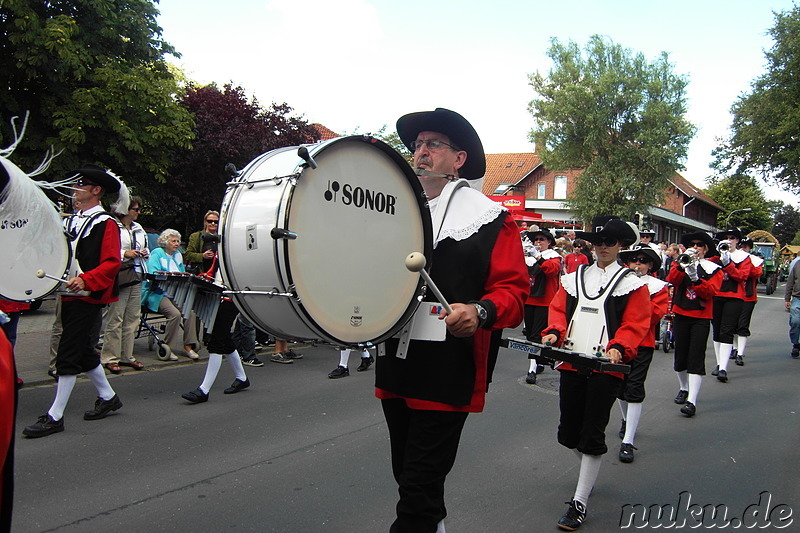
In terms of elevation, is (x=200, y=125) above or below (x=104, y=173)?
above

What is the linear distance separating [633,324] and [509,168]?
164ft

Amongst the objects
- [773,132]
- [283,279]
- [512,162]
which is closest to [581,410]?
[283,279]

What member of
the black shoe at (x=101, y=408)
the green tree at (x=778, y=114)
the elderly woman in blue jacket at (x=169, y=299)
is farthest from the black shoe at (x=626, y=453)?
the green tree at (x=778, y=114)

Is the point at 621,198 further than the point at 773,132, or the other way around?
the point at 621,198

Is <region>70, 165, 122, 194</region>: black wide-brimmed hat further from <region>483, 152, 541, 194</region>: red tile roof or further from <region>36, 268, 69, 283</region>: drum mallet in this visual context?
<region>483, 152, 541, 194</region>: red tile roof

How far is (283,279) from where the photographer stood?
2.16 metres

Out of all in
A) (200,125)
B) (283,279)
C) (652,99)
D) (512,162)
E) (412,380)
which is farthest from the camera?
(512,162)

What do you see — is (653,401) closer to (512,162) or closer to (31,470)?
(31,470)

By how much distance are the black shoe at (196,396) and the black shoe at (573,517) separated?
393cm

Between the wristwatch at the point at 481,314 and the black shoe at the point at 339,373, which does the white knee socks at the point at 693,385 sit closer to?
the black shoe at the point at 339,373

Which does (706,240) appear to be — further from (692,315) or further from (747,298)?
(747,298)

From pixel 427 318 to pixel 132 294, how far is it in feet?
21.2

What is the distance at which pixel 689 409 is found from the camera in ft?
21.1

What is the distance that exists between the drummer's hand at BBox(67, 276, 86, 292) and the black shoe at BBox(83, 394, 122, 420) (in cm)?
133
